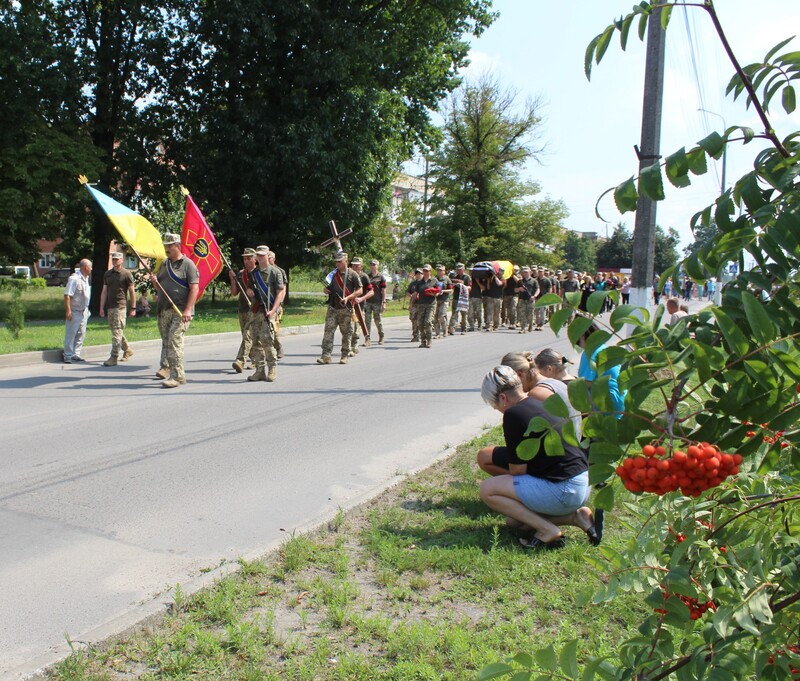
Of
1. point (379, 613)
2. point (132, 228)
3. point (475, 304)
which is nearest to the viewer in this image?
point (379, 613)

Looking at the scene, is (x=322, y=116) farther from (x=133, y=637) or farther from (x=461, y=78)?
(x=133, y=637)

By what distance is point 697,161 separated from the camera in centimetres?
172

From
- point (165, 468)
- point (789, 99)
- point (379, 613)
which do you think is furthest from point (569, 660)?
point (165, 468)

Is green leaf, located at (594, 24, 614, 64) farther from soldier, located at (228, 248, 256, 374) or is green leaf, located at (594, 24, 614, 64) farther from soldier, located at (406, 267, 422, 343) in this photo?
soldier, located at (406, 267, 422, 343)

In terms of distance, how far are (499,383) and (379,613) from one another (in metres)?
1.98

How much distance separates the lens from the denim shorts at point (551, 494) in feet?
16.8

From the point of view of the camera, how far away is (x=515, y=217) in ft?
159

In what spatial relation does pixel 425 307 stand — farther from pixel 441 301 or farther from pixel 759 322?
pixel 759 322

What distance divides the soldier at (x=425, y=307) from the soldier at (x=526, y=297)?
5370 millimetres

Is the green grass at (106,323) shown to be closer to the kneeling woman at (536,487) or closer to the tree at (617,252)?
the kneeling woman at (536,487)

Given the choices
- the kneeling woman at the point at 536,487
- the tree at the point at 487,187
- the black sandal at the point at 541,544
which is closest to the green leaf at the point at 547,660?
the kneeling woman at the point at 536,487

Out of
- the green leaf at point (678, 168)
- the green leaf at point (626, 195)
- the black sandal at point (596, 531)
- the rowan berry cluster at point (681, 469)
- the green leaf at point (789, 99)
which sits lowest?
the black sandal at point (596, 531)

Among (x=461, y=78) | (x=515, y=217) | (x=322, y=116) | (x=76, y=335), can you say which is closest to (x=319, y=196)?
(x=322, y=116)

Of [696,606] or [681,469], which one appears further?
A: [696,606]
